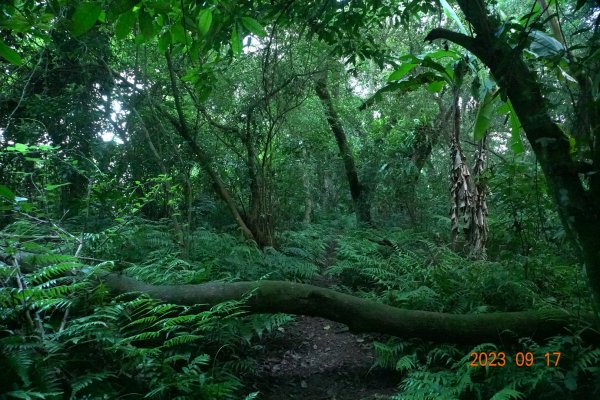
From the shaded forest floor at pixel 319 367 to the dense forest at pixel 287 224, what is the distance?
0.03m

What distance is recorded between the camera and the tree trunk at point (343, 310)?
3832 mm

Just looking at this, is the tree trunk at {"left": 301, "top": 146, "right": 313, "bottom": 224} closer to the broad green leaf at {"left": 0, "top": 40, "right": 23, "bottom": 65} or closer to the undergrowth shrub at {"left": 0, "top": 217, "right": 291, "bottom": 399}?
the undergrowth shrub at {"left": 0, "top": 217, "right": 291, "bottom": 399}

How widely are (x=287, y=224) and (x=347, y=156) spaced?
7.31 feet

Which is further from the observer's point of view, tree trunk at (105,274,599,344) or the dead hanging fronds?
the dead hanging fronds

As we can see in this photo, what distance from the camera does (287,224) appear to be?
10133mm

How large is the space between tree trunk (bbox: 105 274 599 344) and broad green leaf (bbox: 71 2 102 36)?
107 inches

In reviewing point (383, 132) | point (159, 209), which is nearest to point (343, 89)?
point (383, 132)

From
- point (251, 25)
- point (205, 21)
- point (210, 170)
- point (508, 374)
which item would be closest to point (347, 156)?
point (210, 170)

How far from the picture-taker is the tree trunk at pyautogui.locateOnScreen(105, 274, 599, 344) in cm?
383

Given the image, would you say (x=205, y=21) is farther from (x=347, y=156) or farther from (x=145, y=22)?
(x=347, y=156)

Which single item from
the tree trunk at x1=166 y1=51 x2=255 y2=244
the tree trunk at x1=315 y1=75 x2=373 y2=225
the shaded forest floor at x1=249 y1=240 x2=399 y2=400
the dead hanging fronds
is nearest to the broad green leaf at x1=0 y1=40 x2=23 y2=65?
the shaded forest floor at x1=249 y1=240 x2=399 y2=400

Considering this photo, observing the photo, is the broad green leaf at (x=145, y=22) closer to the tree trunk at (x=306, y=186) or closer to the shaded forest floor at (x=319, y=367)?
the shaded forest floor at (x=319, y=367)

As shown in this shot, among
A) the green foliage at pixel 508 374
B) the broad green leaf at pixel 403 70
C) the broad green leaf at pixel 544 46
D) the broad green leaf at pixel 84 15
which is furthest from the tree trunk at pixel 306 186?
the broad green leaf at pixel 84 15

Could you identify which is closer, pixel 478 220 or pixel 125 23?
pixel 125 23
